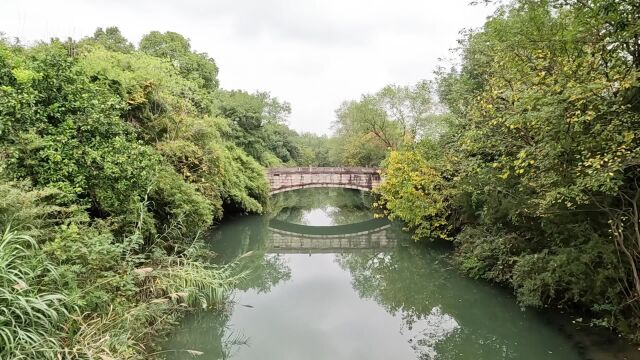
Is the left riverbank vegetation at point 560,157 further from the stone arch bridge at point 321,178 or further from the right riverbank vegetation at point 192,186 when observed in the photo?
the stone arch bridge at point 321,178

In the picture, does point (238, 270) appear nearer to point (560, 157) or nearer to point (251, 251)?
point (251, 251)

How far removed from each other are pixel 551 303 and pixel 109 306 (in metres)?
8.51

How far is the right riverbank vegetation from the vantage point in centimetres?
509

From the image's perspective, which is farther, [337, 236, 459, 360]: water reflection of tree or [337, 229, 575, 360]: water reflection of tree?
[337, 236, 459, 360]: water reflection of tree

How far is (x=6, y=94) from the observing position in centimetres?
658

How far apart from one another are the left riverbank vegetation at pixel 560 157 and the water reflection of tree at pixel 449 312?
580 mm

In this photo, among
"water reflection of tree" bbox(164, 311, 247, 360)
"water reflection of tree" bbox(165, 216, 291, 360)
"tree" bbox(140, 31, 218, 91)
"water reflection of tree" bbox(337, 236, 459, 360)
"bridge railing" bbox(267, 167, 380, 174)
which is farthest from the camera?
"bridge railing" bbox(267, 167, 380, 174)

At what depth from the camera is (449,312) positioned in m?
10.4

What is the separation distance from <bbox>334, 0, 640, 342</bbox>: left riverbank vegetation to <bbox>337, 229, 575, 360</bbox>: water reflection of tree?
22.8 inches

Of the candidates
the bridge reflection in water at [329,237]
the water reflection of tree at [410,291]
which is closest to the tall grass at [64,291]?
the water reflection of tree at [410,291]

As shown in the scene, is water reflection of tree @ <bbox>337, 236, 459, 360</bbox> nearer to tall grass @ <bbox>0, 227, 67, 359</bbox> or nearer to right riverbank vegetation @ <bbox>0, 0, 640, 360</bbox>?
right riverbank vegetation @ <bbox>0, 0, 640, 360</bbox>

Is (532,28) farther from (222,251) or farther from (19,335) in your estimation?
(222,251)

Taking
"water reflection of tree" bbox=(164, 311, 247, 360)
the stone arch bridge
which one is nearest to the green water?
"water reflection of tree" bbox=(164, 311, 247, 360)

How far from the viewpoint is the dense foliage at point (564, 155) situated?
5.32 metres
